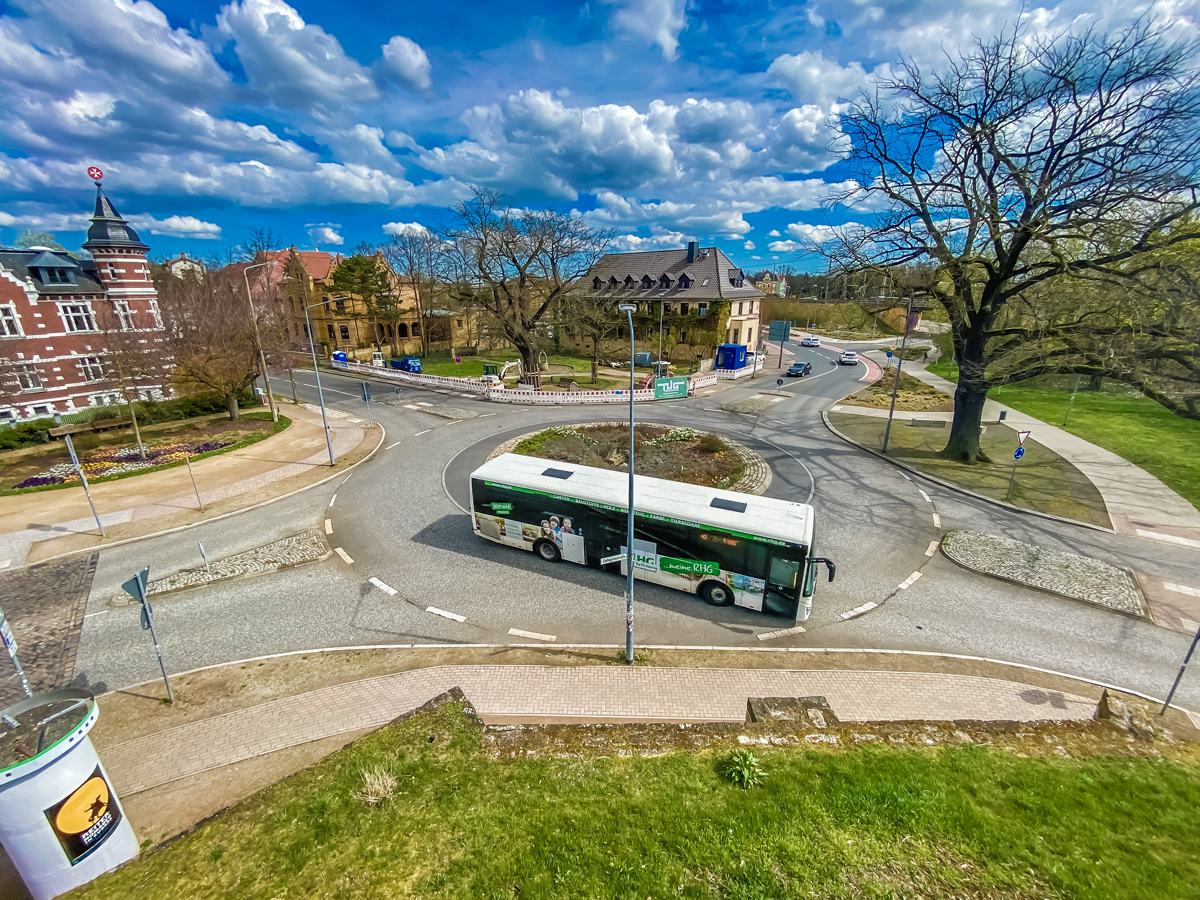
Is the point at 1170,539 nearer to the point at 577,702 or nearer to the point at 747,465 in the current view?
the point at 747,465

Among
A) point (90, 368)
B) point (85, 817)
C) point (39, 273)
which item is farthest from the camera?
point (90, 368)

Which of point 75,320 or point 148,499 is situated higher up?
point 75,320

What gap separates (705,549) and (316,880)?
31.0ft

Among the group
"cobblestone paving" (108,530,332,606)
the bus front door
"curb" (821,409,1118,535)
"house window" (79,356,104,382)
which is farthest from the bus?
"house window" (79,356,104,382)

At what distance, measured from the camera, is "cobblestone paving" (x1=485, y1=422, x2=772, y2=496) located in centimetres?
1961

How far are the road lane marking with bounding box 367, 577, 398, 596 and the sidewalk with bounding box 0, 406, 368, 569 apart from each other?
9166mm

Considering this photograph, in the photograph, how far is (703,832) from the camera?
6109 mm

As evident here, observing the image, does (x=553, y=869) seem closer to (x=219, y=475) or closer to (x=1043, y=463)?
(x=219, y=475)

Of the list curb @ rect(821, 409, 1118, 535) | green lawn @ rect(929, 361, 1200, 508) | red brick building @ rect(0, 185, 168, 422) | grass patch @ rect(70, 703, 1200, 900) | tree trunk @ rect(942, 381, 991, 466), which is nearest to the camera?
grass patch @ rect(70, 703, 1200, 900)

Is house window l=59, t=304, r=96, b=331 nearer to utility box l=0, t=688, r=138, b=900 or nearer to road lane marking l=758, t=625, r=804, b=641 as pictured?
utility box l=0, t=688, r=138, b=900

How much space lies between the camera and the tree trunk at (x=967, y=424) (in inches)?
859

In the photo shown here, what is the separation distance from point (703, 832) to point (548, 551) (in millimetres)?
9379

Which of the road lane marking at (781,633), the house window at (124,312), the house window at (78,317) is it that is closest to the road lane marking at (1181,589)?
the road lane marking at (781,633)

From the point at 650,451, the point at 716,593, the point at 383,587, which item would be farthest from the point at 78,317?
the point at 716,593
